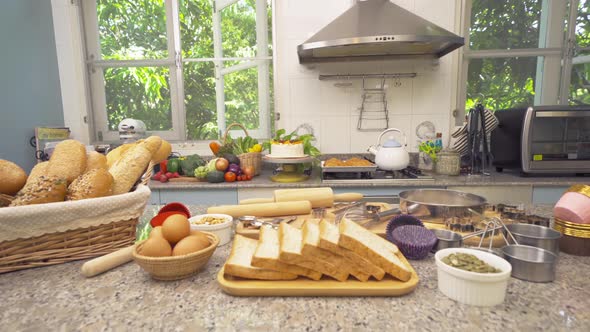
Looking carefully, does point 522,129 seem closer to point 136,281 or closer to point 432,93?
point 432,93

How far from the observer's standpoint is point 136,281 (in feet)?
2.17

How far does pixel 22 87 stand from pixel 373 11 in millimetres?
2502

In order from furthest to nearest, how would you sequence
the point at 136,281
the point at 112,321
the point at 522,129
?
the point at 522,129, the point at 136,281, the point at 112,321

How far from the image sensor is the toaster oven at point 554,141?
6.37 feet

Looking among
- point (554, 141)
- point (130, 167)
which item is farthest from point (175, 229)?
point (554, 141)

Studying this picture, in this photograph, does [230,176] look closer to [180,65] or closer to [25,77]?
[180,65]

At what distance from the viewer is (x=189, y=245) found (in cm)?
65

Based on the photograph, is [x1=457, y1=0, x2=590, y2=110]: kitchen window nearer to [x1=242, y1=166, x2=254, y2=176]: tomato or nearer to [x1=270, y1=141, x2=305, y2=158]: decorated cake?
[x1=270, y1=141, x2=305, y2=158]: decorated cake

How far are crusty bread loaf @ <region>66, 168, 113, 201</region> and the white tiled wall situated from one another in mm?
1866

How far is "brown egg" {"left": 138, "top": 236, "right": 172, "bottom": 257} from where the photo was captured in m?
0.63

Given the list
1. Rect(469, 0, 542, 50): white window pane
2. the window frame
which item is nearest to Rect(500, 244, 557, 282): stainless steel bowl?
the window frame

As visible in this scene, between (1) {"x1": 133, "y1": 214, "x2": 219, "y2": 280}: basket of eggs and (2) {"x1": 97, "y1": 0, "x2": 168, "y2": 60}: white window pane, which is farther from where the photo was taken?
(2) {"x1": 97, "y1": 0, "x2": 168, "y2": 60}: white window pane

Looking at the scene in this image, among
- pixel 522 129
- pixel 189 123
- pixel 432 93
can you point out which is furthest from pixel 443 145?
pixel 189 123

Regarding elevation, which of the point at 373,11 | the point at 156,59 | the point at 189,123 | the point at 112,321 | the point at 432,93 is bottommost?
the point at 112,321
